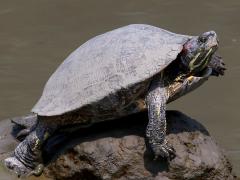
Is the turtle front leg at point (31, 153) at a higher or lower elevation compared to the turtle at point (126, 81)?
lower

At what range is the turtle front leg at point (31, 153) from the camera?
5.10 meters

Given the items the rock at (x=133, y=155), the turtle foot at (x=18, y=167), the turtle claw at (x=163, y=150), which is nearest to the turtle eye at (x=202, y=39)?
the rock at (x=133, y=155)

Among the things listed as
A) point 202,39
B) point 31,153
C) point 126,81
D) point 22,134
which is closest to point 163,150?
point 126,81

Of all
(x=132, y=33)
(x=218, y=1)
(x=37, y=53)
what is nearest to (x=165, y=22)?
(x=218, y=1)

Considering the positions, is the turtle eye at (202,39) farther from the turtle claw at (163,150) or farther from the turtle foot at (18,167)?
the turtle foot at (18,167)

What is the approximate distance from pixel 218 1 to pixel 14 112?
4307 millimetres

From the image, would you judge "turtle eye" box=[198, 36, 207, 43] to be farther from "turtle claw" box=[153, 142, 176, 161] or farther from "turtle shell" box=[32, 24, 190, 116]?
"turtle claw" box=[153, 142, 176, 161]

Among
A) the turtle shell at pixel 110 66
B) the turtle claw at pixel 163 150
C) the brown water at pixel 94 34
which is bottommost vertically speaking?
the brown water at pixel 94 34

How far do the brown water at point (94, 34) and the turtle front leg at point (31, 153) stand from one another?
245 centimetres

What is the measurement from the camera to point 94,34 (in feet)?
31.5

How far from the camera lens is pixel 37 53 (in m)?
9.22

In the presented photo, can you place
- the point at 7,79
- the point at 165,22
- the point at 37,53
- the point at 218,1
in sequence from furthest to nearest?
A: the point at 218,1 → the point at 165,22 → the point at 37,53 → the point at 7,79

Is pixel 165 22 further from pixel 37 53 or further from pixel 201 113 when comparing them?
pixel 201 113

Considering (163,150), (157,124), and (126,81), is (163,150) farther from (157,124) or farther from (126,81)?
(126,81)
